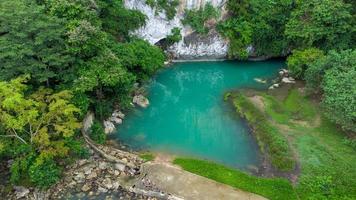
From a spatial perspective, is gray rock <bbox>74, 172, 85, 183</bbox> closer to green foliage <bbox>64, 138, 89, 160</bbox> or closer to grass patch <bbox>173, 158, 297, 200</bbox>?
green foliage <bbox>64, 138, 89, 160</bbox>

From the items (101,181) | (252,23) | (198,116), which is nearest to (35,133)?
(101,181)

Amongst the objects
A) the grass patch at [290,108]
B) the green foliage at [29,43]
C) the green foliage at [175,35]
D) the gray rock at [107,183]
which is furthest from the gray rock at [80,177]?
the green foliage at [175,35]

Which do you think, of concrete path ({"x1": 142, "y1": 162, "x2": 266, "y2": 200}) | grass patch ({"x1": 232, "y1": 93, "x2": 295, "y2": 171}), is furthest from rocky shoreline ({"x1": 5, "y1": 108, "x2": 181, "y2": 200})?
grass patch ({"x1": 232, "y1": 93, "x2": 295, "y2": 171})

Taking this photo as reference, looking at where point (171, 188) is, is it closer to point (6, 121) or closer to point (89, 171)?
point (89, 171)

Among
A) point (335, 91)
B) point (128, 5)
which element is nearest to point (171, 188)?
point (335, 91)

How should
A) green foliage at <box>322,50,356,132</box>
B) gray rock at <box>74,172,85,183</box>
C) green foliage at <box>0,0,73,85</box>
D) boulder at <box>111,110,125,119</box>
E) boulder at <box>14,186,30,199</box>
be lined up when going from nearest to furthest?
boulder at <box>14,186,30,199</box> → green foliage at <box>0,0,73,85</box> → gray rock at <box>74,172,85,183</box> → green foliage at <box>322,50,356,132</box> → boulder at <box>111,110,125,119</box>

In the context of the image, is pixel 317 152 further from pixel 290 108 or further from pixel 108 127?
pixel 108 127
